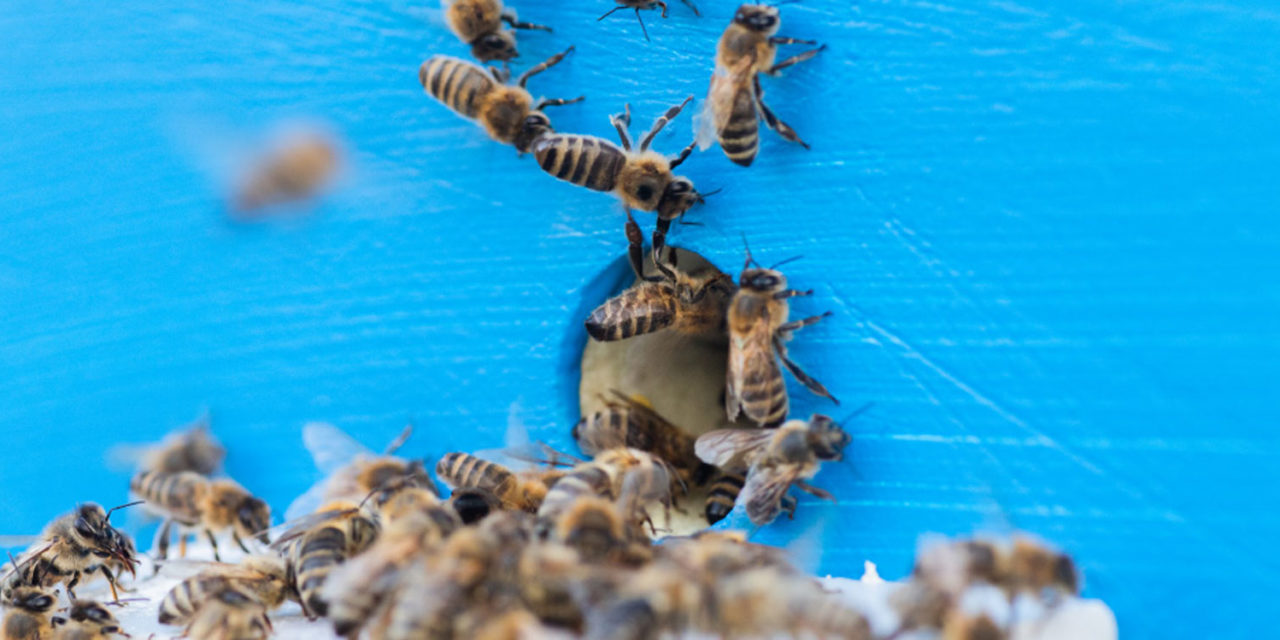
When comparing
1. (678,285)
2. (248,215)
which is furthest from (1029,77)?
(248,215)

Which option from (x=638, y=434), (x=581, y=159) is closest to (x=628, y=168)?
(x=581, y=159)

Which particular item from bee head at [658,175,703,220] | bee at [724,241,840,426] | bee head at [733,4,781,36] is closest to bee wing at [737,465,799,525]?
bee at [724,241,840,426]

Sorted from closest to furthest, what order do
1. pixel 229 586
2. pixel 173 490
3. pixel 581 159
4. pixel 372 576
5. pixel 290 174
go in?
pixel 372 576, pixel 229 586, pixel 581 159, pixel 290 174, pixel 173 490

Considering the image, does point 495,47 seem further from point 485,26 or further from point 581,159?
point 581,159

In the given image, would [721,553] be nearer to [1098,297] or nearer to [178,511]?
[1098,297]

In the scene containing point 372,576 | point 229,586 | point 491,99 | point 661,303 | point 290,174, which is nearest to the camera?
point 372,576

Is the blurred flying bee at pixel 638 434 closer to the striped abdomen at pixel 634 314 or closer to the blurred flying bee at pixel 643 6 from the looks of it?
the striped abdomen at pixel 634 314
